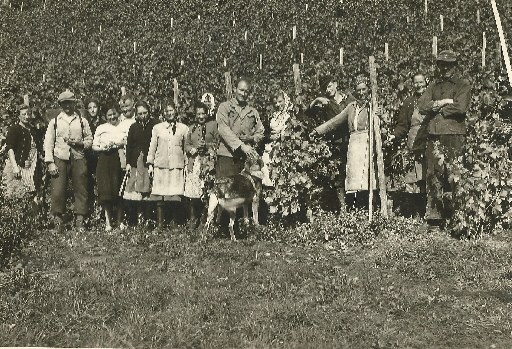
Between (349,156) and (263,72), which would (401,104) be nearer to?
(349,156)

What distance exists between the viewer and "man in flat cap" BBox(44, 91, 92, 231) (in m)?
8.70

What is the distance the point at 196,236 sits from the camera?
780 centimetres

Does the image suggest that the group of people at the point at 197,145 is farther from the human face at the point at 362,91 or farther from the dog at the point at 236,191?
the dog at the point at 236,191

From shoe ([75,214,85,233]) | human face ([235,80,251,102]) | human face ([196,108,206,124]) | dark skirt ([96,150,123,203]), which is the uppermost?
human face ([235,80,251,102])

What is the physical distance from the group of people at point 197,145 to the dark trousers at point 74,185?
0.05 ft

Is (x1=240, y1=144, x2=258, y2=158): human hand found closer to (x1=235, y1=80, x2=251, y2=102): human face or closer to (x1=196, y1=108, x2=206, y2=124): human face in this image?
(x1=235, y1=80, x2=251, y2=102): human face

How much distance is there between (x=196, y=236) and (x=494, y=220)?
140 inches

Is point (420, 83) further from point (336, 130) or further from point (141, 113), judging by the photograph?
point (141, 113)

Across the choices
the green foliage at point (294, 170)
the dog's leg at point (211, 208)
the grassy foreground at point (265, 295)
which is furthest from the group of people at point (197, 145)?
the grassy foreground at point (265, 295)

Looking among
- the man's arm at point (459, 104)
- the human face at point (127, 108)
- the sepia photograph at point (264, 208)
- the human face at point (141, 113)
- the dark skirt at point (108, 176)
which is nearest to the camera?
the sepia photograph at point (264, 208)

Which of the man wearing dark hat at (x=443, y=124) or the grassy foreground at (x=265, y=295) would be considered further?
the man wearing dark hat at (x=443, y=124)

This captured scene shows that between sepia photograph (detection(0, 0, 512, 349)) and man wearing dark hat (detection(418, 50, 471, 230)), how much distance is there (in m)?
0.02

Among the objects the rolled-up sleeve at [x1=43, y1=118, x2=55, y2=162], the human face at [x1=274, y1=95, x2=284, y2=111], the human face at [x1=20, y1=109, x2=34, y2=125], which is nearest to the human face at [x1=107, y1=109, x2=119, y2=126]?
the rolled-up sleeve at [x1=43, y1=118, x2=55, y2=162]

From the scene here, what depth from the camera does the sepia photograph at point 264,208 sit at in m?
5.13
